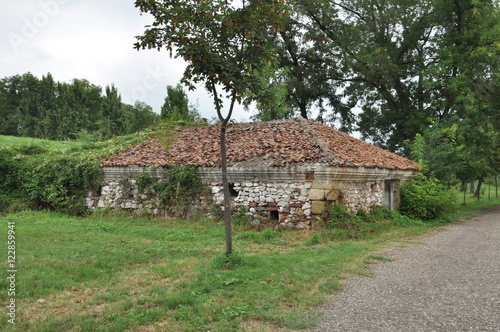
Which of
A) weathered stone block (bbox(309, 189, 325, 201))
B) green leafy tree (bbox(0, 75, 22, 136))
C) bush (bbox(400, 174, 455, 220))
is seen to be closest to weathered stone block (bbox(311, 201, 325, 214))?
weathered stone block (bbox(309, 189, 325, 201))

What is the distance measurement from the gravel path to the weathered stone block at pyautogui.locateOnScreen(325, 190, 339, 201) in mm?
2351

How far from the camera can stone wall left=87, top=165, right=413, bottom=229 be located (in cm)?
1045

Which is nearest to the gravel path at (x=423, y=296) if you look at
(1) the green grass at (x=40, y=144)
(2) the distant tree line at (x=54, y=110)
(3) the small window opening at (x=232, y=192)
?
(3) the small window opening at (x=232, y=192)

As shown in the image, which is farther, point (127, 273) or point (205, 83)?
point (205, 83)

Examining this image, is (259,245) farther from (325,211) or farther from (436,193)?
(436,193)

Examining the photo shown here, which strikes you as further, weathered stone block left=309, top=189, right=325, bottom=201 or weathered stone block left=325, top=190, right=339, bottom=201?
weathered stone block left=325, top=190, right=339, bottom=201

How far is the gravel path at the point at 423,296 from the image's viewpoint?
4.34 meters

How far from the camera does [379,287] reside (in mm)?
5738

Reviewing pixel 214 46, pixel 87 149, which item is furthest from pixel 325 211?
pixel 87 149

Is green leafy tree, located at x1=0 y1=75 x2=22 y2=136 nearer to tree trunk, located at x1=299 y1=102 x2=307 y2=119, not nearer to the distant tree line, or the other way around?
the distant tree line

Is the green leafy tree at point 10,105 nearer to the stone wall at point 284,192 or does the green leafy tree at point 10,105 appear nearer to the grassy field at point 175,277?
the stone wall at point 284,192

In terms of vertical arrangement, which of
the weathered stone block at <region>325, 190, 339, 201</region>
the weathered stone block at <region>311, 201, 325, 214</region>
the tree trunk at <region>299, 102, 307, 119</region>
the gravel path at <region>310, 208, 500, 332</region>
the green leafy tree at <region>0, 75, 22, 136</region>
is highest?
the green leafy tree at <region>0, 75, 22, 136</region>

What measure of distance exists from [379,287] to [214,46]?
4525 millimetres

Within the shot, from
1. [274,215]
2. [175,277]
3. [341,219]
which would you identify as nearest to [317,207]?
[341,219]
